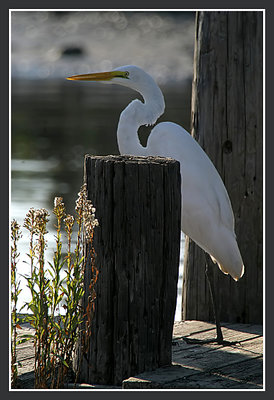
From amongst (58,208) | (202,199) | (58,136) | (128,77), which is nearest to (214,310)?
(202,199)

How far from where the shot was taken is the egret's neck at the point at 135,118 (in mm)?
5348

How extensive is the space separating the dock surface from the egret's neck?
1.34m

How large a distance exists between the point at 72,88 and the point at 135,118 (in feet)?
85.1

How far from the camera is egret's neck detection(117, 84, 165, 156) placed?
535 cm

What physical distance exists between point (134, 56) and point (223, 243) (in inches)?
1182

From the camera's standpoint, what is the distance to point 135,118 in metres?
5.38

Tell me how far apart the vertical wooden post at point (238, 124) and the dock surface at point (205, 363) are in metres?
0.28

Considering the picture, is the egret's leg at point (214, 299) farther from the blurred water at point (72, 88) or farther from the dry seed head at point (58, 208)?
the dry seed head at point (58, 208)

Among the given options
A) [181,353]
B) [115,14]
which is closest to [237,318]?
[181,353]

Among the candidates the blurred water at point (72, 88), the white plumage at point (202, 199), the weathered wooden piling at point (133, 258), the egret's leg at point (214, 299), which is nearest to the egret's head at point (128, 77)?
the white plumage at point (202, 199)

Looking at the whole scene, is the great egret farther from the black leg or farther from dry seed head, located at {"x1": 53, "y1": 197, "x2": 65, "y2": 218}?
dry seed head, located at {"x1": 53, "y1": 197, "x2": 65, "y2": 218}

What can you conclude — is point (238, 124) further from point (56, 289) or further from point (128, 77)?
point (56, 289)

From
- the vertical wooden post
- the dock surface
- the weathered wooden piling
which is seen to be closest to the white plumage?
the vertical wooden post

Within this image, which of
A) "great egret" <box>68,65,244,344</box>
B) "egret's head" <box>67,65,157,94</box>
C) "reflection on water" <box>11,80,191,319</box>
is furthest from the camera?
"reflection on water" <box>11,80,191,319</box>
